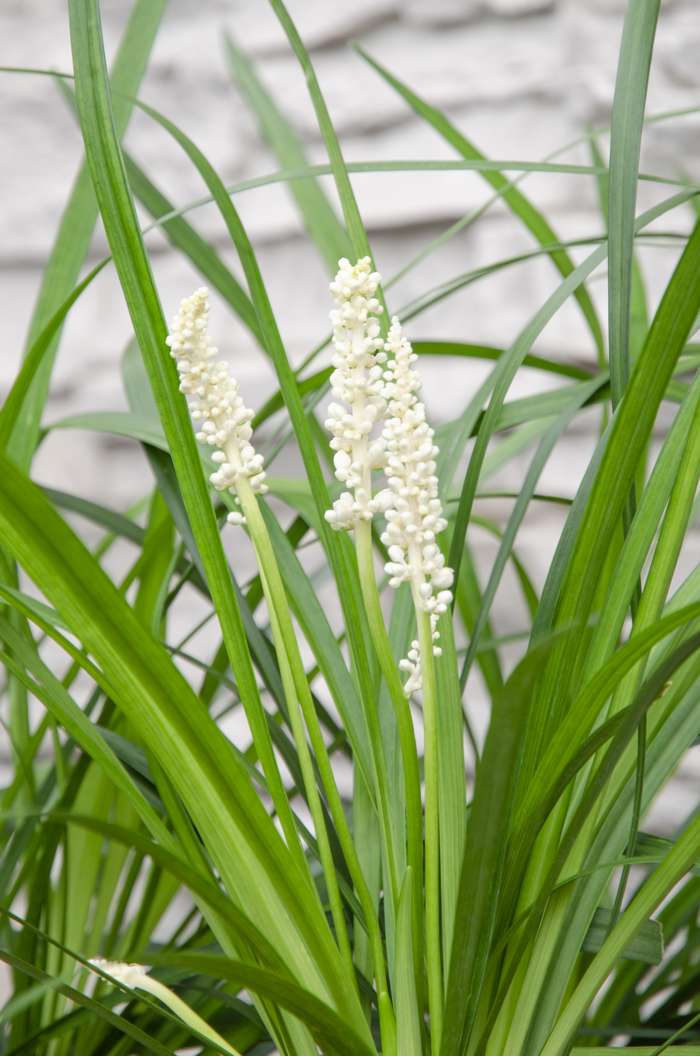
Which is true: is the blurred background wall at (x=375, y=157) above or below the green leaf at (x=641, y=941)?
above

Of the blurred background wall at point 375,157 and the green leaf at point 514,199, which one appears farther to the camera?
the blurred background wall at point 375,157

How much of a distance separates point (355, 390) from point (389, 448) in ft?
0.05

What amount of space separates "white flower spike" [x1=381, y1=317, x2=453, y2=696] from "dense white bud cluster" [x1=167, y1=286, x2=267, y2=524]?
0.03 m

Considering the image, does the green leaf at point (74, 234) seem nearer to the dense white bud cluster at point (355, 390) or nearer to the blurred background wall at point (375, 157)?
the dense white bud cluster at point (355, 390)

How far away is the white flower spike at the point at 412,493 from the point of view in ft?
0.66

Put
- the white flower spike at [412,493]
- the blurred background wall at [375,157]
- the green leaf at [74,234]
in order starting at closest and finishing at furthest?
the white flower spike at [412,493] < the green leaf at [74,234] < the blurred background wall at [375,157]

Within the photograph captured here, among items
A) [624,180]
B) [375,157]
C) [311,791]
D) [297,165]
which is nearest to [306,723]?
[311,791]

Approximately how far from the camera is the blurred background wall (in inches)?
26.1

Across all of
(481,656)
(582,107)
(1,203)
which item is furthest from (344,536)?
(1,203)

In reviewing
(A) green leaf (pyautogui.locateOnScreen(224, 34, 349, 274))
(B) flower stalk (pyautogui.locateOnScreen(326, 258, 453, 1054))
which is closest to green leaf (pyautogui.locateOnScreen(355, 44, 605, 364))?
(A) green leaf (pyautogui.locateOnScreen(224, 34, 349, 274))

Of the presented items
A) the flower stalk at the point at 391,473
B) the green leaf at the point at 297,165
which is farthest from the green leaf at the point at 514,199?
the flower stalk at the point at 391,473

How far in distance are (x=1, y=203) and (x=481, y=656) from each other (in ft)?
1.83

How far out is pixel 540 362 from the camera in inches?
14.2

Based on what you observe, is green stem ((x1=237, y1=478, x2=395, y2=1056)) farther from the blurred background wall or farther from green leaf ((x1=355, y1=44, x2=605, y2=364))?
the blurred background wall
